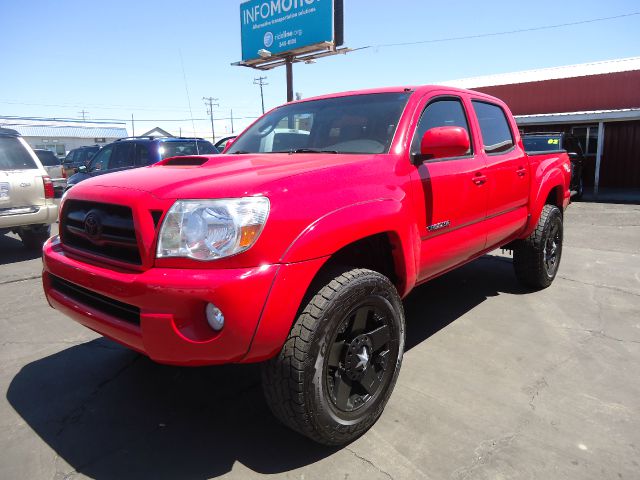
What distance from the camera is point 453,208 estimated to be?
3086 millimetres

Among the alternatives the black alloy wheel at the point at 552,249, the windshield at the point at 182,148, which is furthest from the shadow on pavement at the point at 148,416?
the windshield at the point at 182,148

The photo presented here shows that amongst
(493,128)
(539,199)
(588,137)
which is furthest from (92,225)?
(588,137)

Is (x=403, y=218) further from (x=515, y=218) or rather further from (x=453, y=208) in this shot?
(x=515, y=218)

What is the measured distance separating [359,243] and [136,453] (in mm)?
1547

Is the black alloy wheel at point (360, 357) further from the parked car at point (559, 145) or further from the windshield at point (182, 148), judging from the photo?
the parked car at point (559, 145)

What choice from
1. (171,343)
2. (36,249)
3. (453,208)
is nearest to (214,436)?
(171,343)

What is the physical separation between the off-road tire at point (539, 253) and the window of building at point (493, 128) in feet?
3.09

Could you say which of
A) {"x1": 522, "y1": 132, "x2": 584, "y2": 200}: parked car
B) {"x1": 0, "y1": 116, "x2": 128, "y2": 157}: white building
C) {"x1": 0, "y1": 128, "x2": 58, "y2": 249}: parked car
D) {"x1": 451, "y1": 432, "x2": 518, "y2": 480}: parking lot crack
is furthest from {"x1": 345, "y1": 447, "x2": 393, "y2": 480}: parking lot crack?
{"x1": 0, "y1": 116, "x2": 128, "y2": 157}: white building

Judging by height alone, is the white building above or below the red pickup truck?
above

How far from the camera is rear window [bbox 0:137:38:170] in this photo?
630 cm

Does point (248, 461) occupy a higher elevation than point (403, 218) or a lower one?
lower

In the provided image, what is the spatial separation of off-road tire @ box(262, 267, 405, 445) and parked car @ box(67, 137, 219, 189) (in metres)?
6.64

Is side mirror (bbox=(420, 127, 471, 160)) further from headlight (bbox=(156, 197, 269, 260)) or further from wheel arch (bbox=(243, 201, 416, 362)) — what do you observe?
headlight (bbox=(156, 197, 269, 260))

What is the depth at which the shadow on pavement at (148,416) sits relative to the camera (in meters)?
2.19
